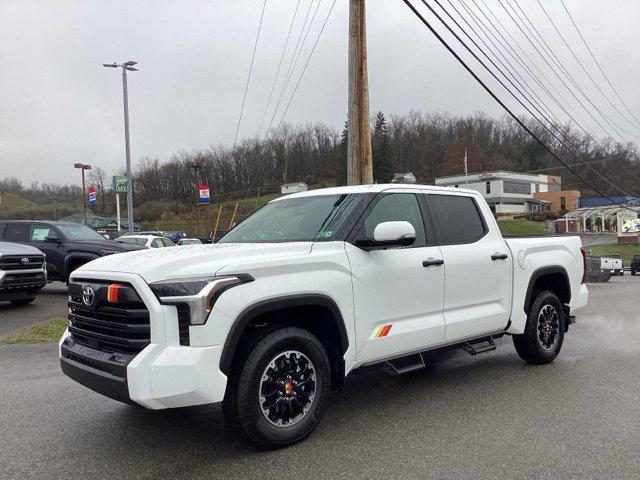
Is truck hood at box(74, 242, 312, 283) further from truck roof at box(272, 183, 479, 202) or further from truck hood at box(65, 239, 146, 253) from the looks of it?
truck hood at box(65, 239, 146, 253)

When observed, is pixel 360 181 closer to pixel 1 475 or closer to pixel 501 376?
pixel 501 376

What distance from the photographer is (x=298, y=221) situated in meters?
4.62

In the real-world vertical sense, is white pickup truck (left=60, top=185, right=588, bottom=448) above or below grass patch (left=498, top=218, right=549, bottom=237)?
above

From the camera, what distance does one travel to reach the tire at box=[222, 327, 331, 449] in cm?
349

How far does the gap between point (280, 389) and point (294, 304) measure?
0.60 m

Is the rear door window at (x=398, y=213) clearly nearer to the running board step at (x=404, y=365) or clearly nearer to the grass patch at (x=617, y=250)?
the running board step at (x=404, y=365)

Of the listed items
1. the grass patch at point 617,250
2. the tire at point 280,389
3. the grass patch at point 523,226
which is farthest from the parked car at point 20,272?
the grass patch at point 523,226

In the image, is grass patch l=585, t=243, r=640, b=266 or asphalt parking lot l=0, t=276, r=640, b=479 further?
grass patch l=585, t=243, r=640, b=266

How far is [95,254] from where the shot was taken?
12.4 meters

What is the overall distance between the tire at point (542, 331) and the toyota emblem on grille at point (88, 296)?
14.4 feet

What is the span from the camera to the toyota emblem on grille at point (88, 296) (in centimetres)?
365

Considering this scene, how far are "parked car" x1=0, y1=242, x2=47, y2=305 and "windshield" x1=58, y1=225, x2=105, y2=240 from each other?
2176 mm

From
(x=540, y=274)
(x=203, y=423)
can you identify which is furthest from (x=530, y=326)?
(x=203, y=423)

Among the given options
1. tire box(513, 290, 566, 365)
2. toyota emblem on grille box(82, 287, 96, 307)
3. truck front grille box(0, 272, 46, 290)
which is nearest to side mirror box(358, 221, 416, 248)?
toyota emblem on grille box(82, 287, 96, 307)
